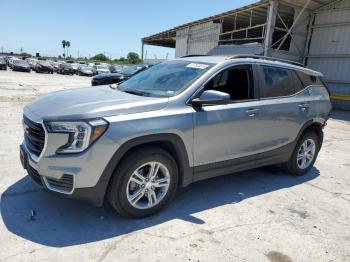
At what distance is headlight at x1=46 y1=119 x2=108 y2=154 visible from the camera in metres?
3.12

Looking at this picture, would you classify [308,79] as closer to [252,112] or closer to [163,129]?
[252,112]

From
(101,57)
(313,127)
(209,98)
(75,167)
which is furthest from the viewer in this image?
(101,57)

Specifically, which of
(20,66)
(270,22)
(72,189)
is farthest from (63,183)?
(20,66)

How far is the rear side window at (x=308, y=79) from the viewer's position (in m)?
5.38

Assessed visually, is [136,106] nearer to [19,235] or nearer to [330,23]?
[19,235]

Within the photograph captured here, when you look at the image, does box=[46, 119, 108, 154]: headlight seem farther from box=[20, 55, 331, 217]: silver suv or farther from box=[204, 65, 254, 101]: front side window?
box=[204, 65, 254, 101]: front side window

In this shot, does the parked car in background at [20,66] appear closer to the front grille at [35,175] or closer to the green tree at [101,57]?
the front grille at [35,175]

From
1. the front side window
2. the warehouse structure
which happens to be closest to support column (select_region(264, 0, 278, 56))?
the warehouse structure

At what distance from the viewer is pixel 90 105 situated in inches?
132

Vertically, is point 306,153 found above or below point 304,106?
below

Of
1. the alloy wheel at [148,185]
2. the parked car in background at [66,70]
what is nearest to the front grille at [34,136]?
the alloy wheel at [148,185]

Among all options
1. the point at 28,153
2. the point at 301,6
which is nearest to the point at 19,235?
the point at 28,153

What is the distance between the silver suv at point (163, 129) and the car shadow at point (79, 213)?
0.80ft

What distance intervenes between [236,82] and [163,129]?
58.9 inches
